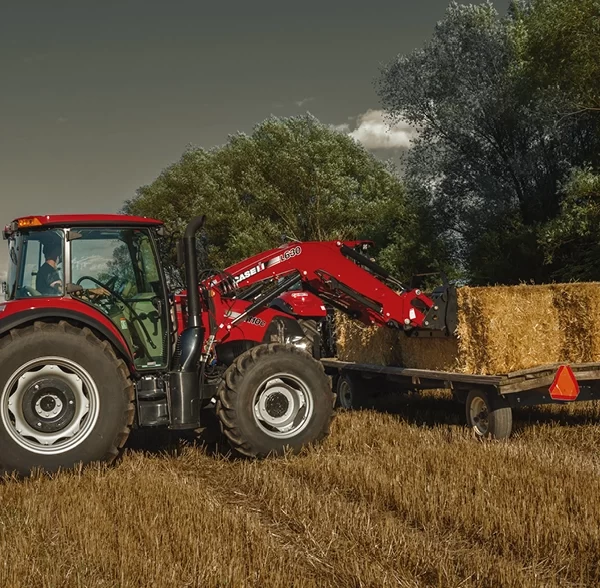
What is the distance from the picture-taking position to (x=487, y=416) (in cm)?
843

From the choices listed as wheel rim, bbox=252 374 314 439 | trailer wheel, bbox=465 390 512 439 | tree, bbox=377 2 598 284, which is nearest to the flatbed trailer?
trailer wheel, bbox=465 390 512 439

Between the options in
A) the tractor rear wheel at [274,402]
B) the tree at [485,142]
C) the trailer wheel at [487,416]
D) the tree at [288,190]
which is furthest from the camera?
the tree at [288,190]

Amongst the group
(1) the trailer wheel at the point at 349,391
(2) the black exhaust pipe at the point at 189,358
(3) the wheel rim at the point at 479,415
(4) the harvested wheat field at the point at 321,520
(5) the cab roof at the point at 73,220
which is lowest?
(4) the harvested wheat field at the point at 321,520

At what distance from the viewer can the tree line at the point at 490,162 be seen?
19734mm

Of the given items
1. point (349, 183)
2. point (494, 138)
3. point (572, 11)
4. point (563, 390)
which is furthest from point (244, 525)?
point (349, 183)

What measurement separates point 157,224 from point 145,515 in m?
3.20

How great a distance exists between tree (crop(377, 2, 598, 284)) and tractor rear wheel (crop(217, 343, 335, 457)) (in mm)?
14868

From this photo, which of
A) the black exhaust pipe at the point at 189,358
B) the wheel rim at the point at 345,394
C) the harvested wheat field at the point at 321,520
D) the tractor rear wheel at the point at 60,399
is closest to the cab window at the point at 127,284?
the black exhaust pipe at the point at 189,358

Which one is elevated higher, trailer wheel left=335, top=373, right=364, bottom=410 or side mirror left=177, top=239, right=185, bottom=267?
side mirror left=177, top=239, right=185, bottom=267

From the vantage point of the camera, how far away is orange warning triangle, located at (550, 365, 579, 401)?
800 cm

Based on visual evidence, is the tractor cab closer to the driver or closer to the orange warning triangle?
the driver

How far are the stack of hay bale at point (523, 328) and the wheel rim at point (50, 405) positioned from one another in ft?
14.2

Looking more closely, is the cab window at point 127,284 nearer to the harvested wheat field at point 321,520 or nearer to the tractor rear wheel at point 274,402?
the tractor rear wheel at point 274,402

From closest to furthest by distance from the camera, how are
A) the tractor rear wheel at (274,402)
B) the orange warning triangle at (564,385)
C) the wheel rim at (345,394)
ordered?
the tractor rear wheel at (274,402), the orange warning triangle at (564,385), the wheel rim at (345,394)
